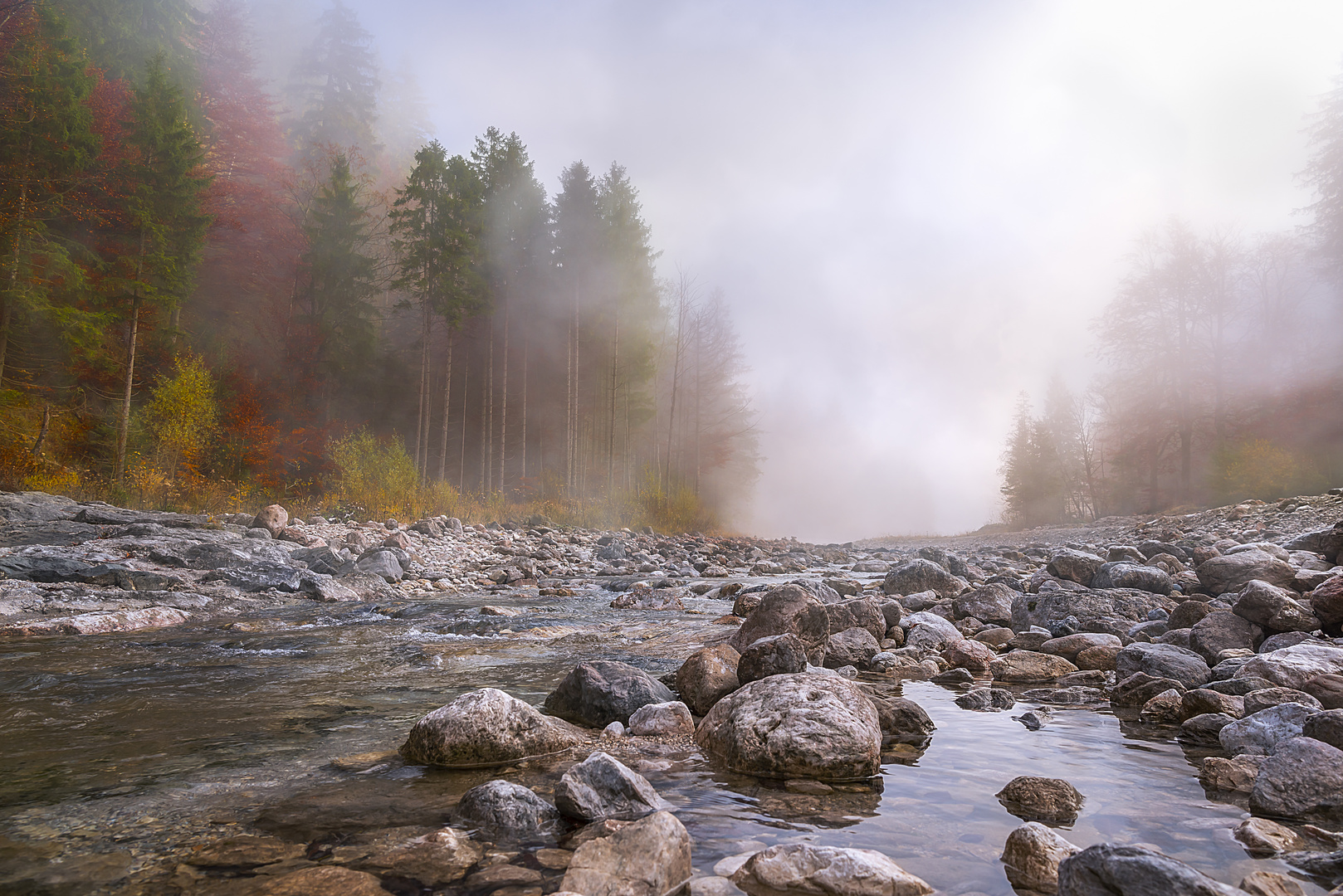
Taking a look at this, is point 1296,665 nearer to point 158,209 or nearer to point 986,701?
point 986,701

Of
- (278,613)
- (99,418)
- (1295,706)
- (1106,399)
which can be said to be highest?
(1106,399)

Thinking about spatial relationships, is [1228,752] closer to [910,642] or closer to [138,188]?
[910,642]

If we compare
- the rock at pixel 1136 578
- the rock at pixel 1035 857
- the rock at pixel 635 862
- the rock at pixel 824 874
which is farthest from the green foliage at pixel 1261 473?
the rock at pixel 635 862

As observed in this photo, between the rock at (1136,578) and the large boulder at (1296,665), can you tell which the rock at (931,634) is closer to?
the large boulder at (1296,665)

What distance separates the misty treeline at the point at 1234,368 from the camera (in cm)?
1803

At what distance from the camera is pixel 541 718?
2.59 metres

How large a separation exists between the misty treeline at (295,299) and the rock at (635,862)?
45.1ft

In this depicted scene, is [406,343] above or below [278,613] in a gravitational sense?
above

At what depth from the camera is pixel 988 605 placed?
5555 mm

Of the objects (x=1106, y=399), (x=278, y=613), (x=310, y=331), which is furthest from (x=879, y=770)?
(x=1106, y=399)

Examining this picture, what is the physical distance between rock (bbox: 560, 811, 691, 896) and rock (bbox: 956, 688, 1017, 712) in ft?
7.35

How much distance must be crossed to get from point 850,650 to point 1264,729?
2.26 meters

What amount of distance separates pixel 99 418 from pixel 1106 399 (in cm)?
3685

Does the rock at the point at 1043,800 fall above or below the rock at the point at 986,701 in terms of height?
above
